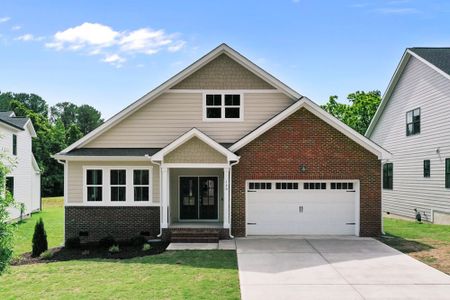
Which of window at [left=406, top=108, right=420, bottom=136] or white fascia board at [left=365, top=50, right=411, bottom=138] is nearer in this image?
window at [left=406, top=108, right=420, bottom=136]

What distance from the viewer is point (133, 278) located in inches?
417

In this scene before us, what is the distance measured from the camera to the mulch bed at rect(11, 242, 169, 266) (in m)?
13.6

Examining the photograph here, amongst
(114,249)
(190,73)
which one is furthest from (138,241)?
(190,73)

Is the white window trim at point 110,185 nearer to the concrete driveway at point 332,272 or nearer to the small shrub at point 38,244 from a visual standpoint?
the small shrub at point 38,244

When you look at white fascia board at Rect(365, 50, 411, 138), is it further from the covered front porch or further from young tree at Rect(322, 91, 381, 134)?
young tree at Rect(322, 91, 381, 134)

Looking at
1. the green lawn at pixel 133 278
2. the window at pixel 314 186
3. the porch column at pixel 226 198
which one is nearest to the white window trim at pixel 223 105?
the porch column at pixel 226 198

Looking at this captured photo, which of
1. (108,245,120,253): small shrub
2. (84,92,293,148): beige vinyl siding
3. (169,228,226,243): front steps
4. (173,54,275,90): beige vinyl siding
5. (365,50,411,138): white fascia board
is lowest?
Answer: (108,245,120,253): small shrub

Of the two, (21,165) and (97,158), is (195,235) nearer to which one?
(97,158)

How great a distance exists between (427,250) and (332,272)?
4.84m

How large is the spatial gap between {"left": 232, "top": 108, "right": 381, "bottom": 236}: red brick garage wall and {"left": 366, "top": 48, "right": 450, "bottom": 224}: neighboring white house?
5.90 m

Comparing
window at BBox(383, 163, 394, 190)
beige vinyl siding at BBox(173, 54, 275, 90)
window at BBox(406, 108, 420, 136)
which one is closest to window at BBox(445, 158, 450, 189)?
window at BBox(406, 108, 420, 136)

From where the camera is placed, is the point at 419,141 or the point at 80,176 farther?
the point at 419,141

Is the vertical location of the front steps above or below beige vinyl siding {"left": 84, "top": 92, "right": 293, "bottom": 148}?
below

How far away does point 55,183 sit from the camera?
5075 centimetres
